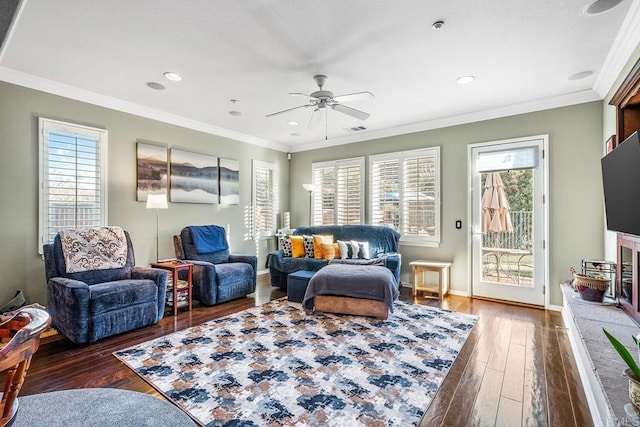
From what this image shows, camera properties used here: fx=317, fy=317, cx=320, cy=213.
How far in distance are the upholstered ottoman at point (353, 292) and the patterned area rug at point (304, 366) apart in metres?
0.13

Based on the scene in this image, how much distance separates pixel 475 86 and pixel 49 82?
498cm

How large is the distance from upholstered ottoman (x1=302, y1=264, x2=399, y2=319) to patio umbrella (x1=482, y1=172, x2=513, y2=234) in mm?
1929

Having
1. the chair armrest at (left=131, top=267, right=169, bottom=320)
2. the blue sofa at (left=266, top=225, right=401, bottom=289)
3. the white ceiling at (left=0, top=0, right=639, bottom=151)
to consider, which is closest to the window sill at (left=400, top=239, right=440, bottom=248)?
the blue sofa at (left=266, top=225, right=401, bottom=289)

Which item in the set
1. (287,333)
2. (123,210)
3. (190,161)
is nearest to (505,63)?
(287,333)

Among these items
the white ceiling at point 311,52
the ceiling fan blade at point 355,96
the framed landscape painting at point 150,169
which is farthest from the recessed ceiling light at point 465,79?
the framed landscape painting at point 150,169

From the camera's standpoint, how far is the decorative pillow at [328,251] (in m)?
5.14

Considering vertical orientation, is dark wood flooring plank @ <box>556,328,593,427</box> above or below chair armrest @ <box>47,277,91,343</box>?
below

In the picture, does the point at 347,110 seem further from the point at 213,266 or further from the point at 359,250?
the point at 213,266

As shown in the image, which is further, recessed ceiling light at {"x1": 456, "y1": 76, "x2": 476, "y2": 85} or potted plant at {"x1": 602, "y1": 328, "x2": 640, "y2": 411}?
recessed ceiling light at {"x1": 456, "y1": 76, "x2": 476, "y2": 85}

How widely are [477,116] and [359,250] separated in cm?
272

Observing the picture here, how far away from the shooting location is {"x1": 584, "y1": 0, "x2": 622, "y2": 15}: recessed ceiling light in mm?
2273

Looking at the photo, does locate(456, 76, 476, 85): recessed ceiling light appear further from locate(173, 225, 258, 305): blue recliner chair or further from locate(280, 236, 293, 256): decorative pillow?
locate(173, 225, 258, 305): blue recliner chair

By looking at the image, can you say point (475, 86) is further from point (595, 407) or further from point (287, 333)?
point (287, 333)

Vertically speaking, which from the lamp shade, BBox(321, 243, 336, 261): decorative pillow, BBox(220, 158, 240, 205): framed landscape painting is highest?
BBox(220, 158, 240, 205): framed landscape painting
